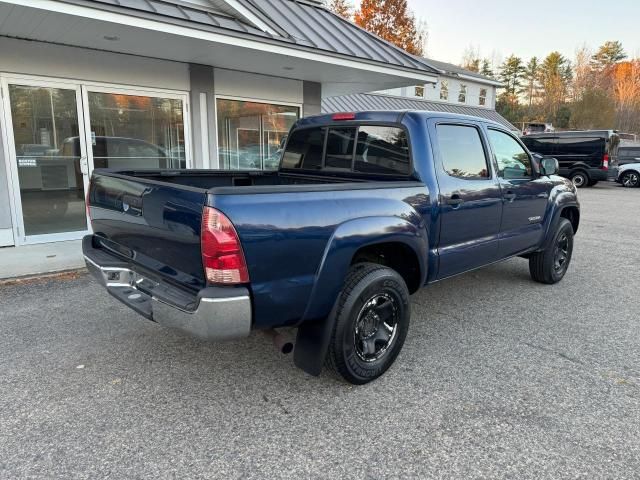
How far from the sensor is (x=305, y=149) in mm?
4449

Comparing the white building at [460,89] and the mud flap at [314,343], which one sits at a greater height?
the white building at [460,89]

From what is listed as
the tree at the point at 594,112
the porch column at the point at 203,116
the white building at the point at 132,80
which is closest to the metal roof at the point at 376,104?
the white building at the point at 132,80

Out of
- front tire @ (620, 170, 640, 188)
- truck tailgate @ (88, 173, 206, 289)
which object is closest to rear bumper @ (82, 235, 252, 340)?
truck tailgate @ (88, 173, 206, 289)

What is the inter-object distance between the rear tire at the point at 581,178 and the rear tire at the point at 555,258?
51.1ft

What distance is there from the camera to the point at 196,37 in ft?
19.9

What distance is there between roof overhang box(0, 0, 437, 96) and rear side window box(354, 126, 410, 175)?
3504mm

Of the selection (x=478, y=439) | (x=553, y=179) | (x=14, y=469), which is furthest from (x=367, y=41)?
(x=14, y=469)

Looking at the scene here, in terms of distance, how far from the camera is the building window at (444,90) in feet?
91.0

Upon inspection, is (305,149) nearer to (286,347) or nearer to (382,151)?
(382,151)

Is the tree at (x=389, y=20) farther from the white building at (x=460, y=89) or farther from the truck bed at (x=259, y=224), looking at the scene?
the truck bed at (x=259, y=224)

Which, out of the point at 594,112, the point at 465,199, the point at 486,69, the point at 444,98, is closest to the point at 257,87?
the point at 465,199

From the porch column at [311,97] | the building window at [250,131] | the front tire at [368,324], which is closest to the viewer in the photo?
the front tire at [368,324]

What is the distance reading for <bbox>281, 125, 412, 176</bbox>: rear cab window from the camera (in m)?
3.69

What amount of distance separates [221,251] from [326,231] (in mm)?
686
